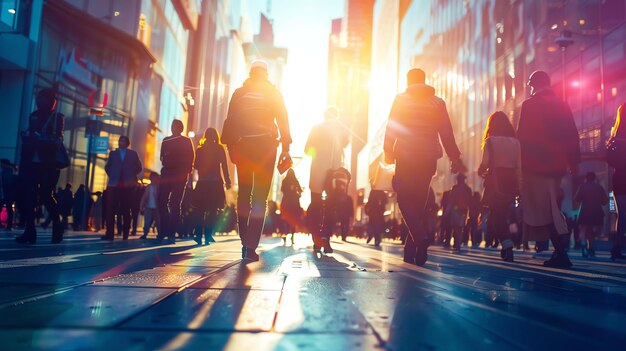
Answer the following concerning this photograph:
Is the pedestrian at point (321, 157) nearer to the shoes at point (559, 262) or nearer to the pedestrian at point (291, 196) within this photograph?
the shoes at point (559, 262)

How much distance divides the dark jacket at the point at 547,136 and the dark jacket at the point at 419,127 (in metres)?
1.15

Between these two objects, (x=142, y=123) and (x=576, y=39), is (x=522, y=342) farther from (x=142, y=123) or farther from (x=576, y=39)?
(x=142, y=123)

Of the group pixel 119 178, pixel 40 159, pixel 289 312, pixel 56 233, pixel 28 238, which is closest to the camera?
pixel 289 312

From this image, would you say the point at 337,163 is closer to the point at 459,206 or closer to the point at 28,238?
the point at 28,238

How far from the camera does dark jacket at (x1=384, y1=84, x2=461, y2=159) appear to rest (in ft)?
18.0

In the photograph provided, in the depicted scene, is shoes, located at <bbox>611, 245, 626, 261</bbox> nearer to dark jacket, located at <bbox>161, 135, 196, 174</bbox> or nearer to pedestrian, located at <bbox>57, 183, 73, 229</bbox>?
dark jacket, located at <bbox>161, 135, 196, 174</bbox>

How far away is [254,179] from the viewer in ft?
17.0

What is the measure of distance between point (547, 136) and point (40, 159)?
587 cm

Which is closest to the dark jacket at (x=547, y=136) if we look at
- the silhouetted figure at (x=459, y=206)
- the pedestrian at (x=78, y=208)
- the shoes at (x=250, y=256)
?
the shoes at (x=250, y=256)

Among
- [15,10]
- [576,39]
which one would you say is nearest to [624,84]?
[576,39]

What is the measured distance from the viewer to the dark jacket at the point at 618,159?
7336 millimetres

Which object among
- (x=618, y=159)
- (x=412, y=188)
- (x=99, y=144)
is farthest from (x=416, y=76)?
(x=99, y=144)

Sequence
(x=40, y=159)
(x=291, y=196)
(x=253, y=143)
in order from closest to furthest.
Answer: (x=253, y=143)
(x=40, y=159)
(x=291, y=196)

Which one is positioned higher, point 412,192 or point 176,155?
point 176,155
